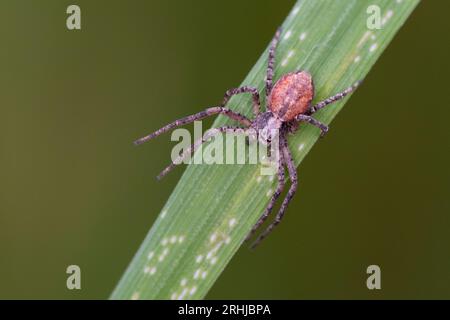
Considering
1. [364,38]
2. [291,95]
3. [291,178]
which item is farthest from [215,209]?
[364,38]

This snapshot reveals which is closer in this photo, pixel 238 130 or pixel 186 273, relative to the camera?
pixel 186 273

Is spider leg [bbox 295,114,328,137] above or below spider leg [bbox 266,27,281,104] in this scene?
below

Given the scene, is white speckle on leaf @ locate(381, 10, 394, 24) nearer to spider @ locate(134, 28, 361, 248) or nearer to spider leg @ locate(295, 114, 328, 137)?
spider @ locate(134, 28, 361, 248)

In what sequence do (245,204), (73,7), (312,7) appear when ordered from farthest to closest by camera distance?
(73,7)
(245,204)
(312,7)

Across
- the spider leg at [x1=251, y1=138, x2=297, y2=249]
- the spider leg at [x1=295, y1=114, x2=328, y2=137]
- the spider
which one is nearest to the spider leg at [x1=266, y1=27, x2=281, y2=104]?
the spider

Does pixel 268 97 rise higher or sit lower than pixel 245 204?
higher

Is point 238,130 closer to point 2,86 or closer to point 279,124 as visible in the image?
point 279,124

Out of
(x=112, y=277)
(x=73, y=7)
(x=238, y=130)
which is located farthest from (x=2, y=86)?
(x=238, y=130)
